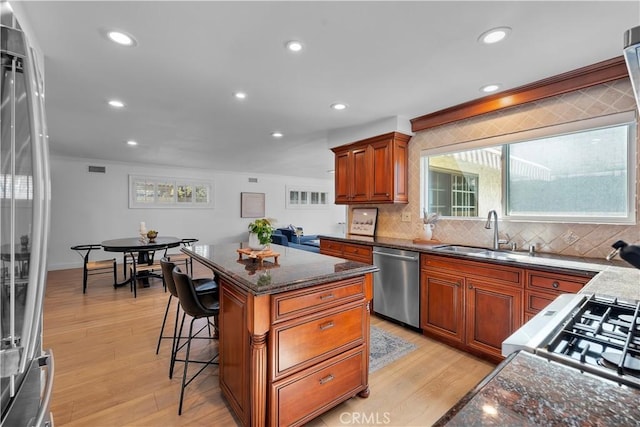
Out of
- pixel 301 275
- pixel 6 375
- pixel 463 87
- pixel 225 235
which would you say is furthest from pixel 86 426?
pixel 225 235

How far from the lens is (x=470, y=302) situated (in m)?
2.55

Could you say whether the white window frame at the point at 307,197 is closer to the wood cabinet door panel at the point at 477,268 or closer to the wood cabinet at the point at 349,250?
the wood cabinet at the point at 349,250

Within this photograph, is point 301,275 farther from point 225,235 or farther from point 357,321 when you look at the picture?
point 225,235

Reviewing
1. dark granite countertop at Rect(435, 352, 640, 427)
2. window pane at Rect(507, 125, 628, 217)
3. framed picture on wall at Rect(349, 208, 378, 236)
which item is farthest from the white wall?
window pane at Rect(507, 125, 628, 217)

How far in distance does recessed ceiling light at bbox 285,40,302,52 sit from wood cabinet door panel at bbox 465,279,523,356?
231 centimetres

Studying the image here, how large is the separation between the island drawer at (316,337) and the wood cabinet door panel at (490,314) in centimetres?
116

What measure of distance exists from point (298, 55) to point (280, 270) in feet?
5.05

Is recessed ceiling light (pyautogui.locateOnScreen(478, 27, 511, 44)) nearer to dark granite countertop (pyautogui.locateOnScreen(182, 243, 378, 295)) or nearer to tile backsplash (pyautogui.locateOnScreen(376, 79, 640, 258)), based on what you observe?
tile backsplash (pyautogui.locateOnScreen(376, 79, 640, 258))

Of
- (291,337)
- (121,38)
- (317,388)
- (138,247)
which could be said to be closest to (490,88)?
(291,337)

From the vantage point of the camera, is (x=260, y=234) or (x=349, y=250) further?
(x=349, y=250)

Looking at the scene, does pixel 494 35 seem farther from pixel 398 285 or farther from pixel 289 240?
pixel 289 240

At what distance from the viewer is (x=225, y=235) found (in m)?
8.27

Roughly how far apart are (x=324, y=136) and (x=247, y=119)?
1341 millimetres

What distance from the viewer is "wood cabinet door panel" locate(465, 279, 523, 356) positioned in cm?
230
